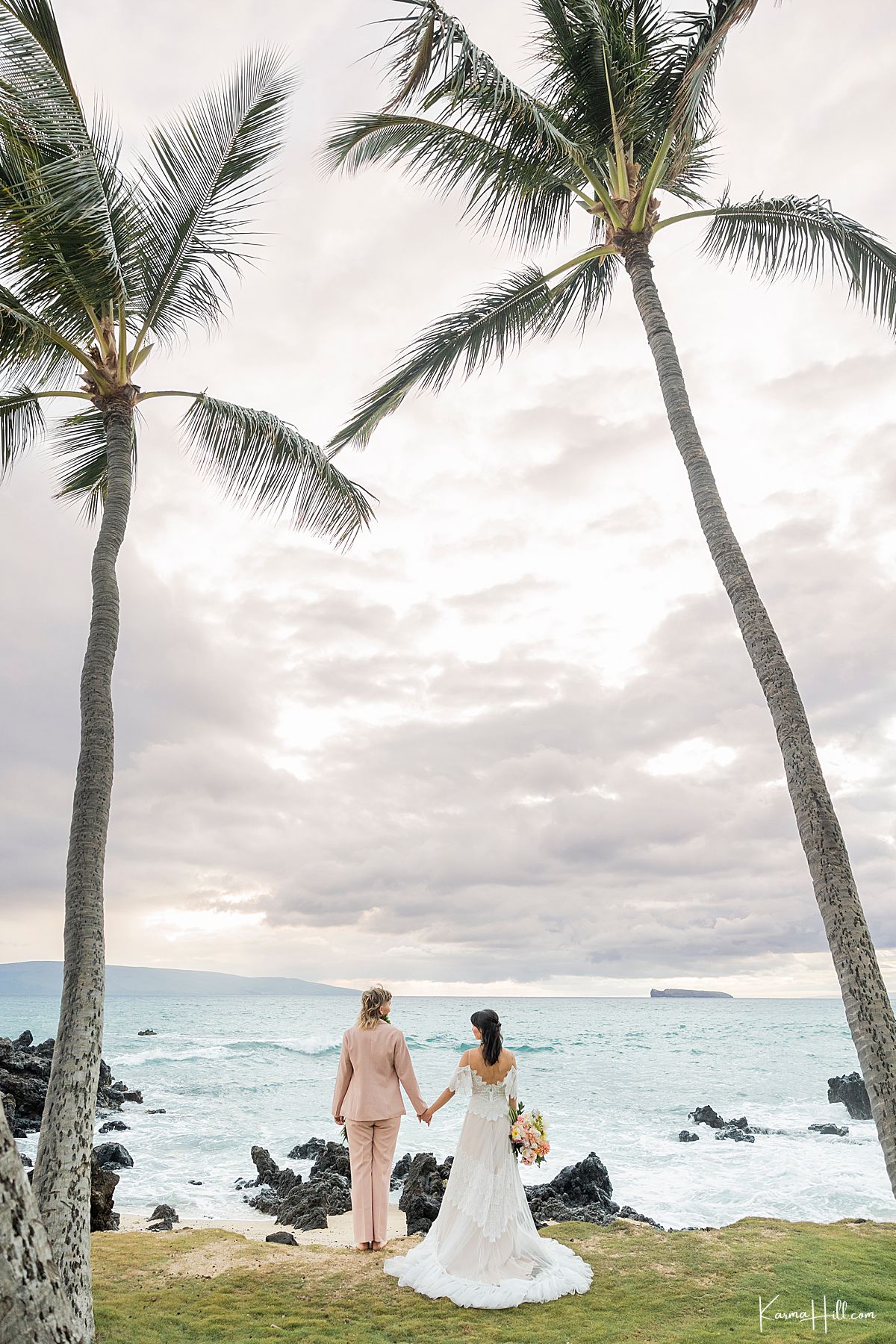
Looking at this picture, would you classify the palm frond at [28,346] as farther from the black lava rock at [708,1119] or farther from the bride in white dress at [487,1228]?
the black lava rock at [708,1119]

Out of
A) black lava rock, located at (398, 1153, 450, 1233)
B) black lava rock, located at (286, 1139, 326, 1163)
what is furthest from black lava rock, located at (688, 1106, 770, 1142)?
black lava rock, located at (398, 1153, 450, 1233)

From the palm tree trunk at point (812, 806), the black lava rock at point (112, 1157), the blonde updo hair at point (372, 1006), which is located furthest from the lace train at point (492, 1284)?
the black lava rock at point (112, 1157)

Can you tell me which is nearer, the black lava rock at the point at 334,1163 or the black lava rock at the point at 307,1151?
the black lava rock at the point at 334,1163

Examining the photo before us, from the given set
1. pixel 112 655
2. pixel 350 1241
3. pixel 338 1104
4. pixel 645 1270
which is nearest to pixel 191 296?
pixel 112 655

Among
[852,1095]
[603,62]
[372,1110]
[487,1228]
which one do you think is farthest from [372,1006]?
[852,1095]

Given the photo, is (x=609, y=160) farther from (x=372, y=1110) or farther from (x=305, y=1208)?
(x=305, y=1208)

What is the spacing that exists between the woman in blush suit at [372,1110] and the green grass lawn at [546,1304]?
0.95 ft

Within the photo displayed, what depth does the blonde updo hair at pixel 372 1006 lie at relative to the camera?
7.14m

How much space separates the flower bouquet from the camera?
6.66 metres

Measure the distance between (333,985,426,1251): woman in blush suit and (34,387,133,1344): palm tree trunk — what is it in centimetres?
228

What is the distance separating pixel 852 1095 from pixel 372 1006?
23.1 metres

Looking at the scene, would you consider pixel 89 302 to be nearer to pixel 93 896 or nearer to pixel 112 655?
pixel 112 655

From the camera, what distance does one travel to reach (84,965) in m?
5.67

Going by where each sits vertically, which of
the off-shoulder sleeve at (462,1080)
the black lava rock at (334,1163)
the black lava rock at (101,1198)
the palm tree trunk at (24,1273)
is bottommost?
the black lava rock at (334,1163)
